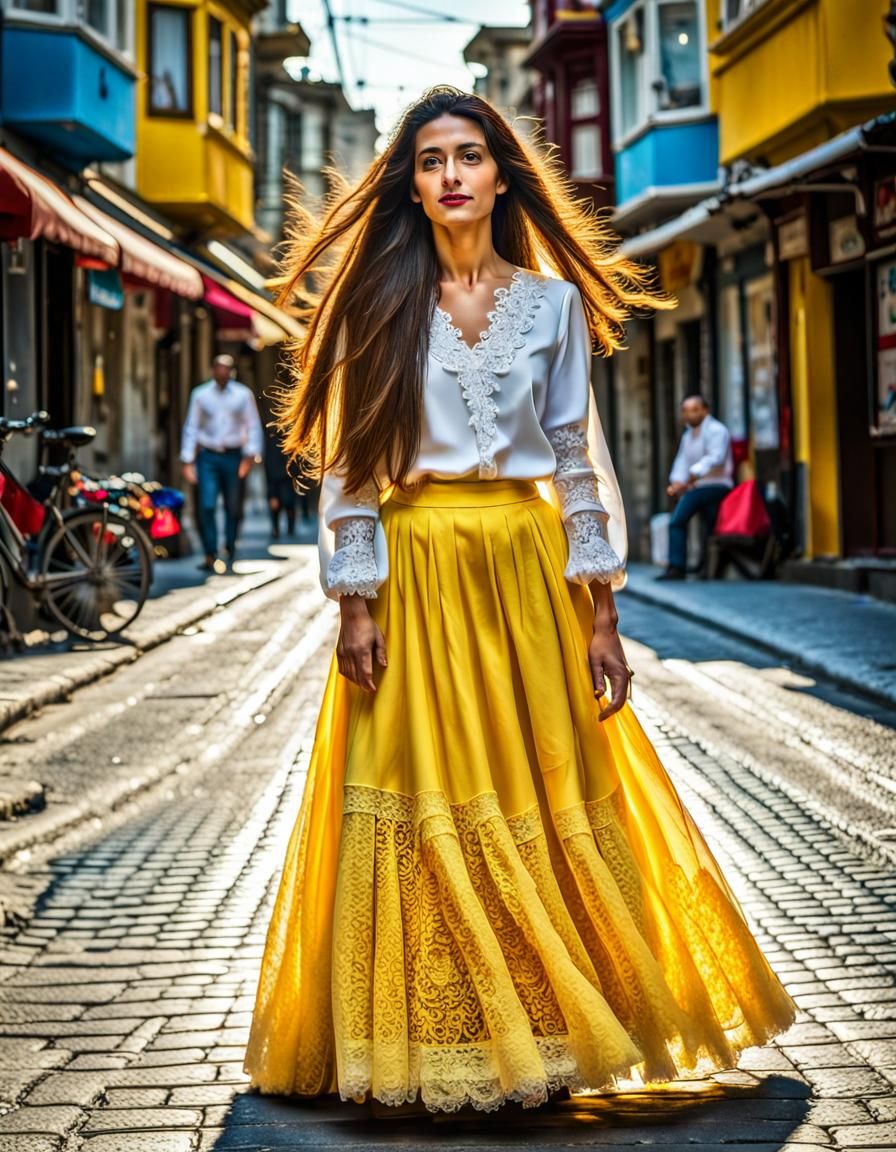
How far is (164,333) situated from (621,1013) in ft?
75.4

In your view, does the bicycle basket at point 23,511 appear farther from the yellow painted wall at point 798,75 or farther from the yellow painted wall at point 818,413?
the yellow painted wall at point 818,413

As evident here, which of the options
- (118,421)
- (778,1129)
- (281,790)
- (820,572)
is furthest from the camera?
(118,421)

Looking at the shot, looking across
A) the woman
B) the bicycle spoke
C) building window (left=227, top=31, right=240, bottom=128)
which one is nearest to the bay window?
the bicycle spoke

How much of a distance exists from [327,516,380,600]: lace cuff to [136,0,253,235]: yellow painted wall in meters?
22.6

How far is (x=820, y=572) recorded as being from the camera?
17641 millimetres

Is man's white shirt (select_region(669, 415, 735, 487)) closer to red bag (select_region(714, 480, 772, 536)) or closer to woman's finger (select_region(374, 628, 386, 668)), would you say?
red bag (select_region(714, 480, 772, 536))

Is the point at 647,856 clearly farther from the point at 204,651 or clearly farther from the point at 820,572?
the point at 820,572

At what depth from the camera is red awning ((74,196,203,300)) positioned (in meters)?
16.0

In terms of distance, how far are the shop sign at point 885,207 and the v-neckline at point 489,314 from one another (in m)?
12.8

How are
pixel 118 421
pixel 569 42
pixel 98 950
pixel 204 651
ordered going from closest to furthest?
pixel 98 950, pixel 204 651, pixel 118 421, pixel 569 42

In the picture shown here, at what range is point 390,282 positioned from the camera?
12.9 feet

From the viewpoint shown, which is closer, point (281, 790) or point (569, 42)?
point (281, 790)

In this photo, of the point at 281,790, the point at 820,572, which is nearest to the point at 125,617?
the point at 281,790

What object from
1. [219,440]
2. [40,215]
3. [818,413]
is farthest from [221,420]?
[40,215]
